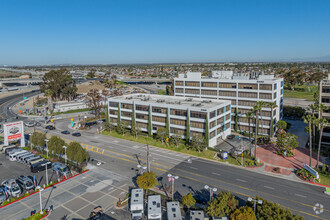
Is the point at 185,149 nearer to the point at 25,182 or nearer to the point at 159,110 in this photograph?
the point at 159,110

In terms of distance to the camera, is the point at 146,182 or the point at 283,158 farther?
the point at 283,158

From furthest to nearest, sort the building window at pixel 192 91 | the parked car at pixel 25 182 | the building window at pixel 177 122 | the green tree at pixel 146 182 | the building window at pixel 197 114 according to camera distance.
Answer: the building window at pixel 192 91 → the building window at pixel 177 122 → the building window at pixel 197 114 → the parked car at pixel 25 182 → the green tree at pixel 146 182

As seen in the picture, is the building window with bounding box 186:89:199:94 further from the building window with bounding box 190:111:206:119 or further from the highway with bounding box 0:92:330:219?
the highway with bounding box 0:92:330:219

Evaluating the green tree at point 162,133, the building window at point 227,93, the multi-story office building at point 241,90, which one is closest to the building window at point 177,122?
the green tree at point 162,133

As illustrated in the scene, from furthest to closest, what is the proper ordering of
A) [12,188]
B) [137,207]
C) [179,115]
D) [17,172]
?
[179,115], [17,172], [12,188], [137,207]

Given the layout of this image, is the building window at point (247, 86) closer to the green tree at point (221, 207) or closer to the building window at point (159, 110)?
the building window at point (159, 110)

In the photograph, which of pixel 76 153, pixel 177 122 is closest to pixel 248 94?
pixel 177 122

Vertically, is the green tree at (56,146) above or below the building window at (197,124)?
below
